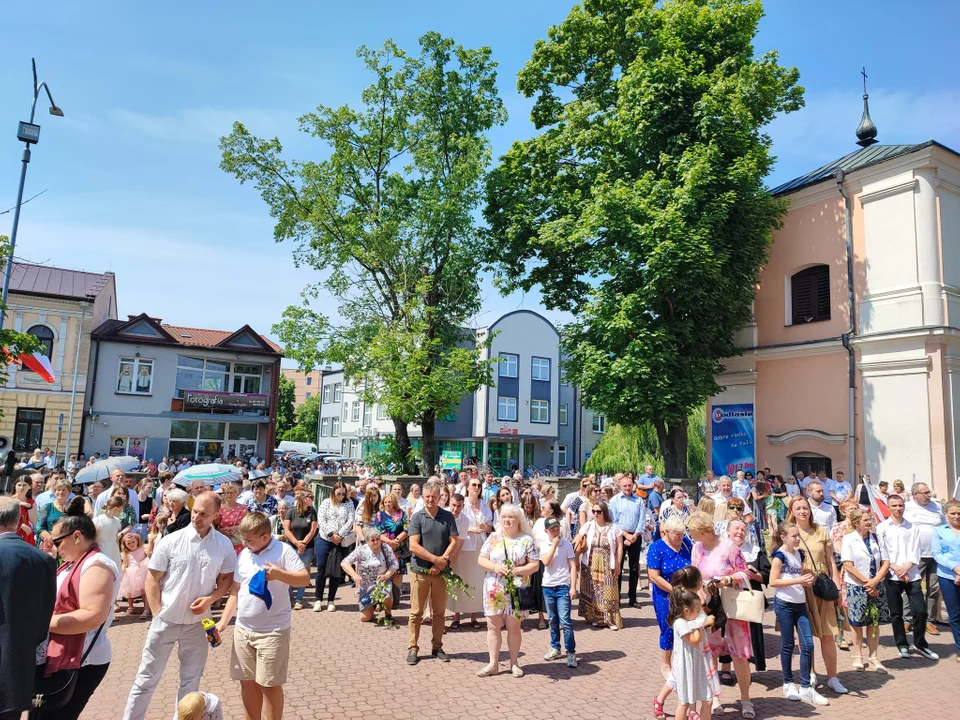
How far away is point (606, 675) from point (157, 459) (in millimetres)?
34248

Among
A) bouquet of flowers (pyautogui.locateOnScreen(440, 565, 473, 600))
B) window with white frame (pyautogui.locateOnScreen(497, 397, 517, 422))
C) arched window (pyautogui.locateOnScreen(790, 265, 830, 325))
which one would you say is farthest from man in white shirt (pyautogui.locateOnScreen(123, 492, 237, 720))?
window with white frame (pyautogui.locateOnScreen(497, 397, 517, 422))

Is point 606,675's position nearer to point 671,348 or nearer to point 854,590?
point 854,590

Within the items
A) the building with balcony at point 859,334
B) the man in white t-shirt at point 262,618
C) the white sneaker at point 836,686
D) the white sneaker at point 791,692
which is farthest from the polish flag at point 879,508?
the man in white t-shirt at point 262,618

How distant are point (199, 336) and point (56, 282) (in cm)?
769

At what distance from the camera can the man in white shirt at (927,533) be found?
9.08 m

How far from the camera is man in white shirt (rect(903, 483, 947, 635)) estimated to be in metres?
9.08

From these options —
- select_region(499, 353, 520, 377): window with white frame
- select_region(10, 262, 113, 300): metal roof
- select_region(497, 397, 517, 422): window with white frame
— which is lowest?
select_region(497, 397, 517, 422): window with white frame

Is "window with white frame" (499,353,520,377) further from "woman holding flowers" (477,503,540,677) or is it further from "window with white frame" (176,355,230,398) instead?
"woman holding flowers" (477,503,540,677)

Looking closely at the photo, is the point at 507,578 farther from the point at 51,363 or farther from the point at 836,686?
the point at 51,363

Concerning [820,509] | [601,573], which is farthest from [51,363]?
[820,509]

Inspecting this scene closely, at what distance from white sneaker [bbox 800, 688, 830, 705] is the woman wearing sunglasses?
240 inches

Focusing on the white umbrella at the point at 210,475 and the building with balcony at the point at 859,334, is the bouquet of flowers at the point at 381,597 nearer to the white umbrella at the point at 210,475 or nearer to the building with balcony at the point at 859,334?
the white umbrella at the point at 210,475

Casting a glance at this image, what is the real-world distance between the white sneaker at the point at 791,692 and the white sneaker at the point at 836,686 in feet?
1.68

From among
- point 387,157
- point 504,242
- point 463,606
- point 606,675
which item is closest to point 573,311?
point 504,242
